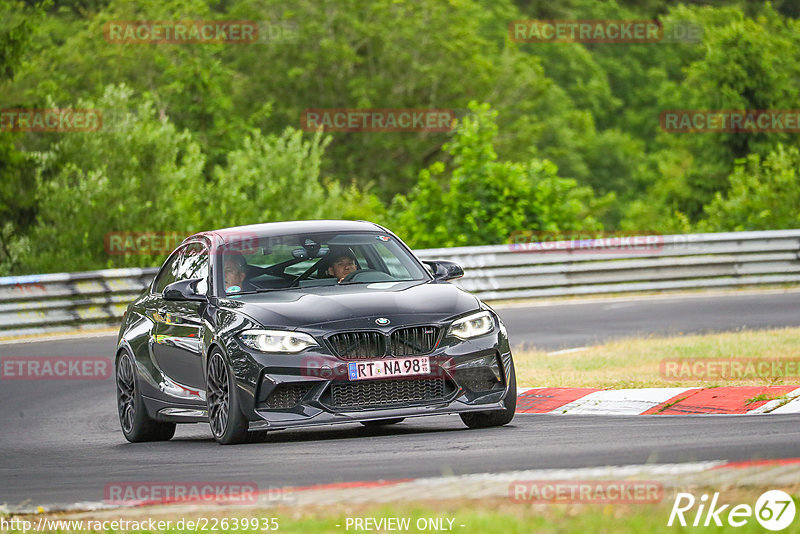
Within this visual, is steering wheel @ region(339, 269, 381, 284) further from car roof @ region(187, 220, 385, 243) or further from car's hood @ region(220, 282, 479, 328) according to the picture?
car roof @ region(187, 220, 385, 243)

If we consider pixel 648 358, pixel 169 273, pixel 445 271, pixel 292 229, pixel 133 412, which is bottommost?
pixel 648 358

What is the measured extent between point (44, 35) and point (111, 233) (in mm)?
36647

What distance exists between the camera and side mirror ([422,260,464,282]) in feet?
35.2

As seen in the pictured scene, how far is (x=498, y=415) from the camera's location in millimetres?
9969

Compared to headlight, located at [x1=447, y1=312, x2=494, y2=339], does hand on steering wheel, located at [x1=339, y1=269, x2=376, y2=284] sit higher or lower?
higher

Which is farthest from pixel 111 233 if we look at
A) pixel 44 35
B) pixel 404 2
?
pixel 404 2

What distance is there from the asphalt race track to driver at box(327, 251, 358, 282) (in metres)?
1.14

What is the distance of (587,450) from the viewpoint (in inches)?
316

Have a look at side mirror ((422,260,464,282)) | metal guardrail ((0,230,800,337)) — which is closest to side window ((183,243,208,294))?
side mirror ((422,260,464,282))

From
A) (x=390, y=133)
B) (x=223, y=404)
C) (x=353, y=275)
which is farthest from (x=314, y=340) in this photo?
(x=390, y=133)

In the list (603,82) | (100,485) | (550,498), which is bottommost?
(603,82)

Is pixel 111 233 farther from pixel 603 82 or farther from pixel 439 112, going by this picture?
pixel 603 82

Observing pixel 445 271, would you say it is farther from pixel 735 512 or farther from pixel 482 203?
pixel 482 203

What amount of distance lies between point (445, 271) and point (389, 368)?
5.54 feet
